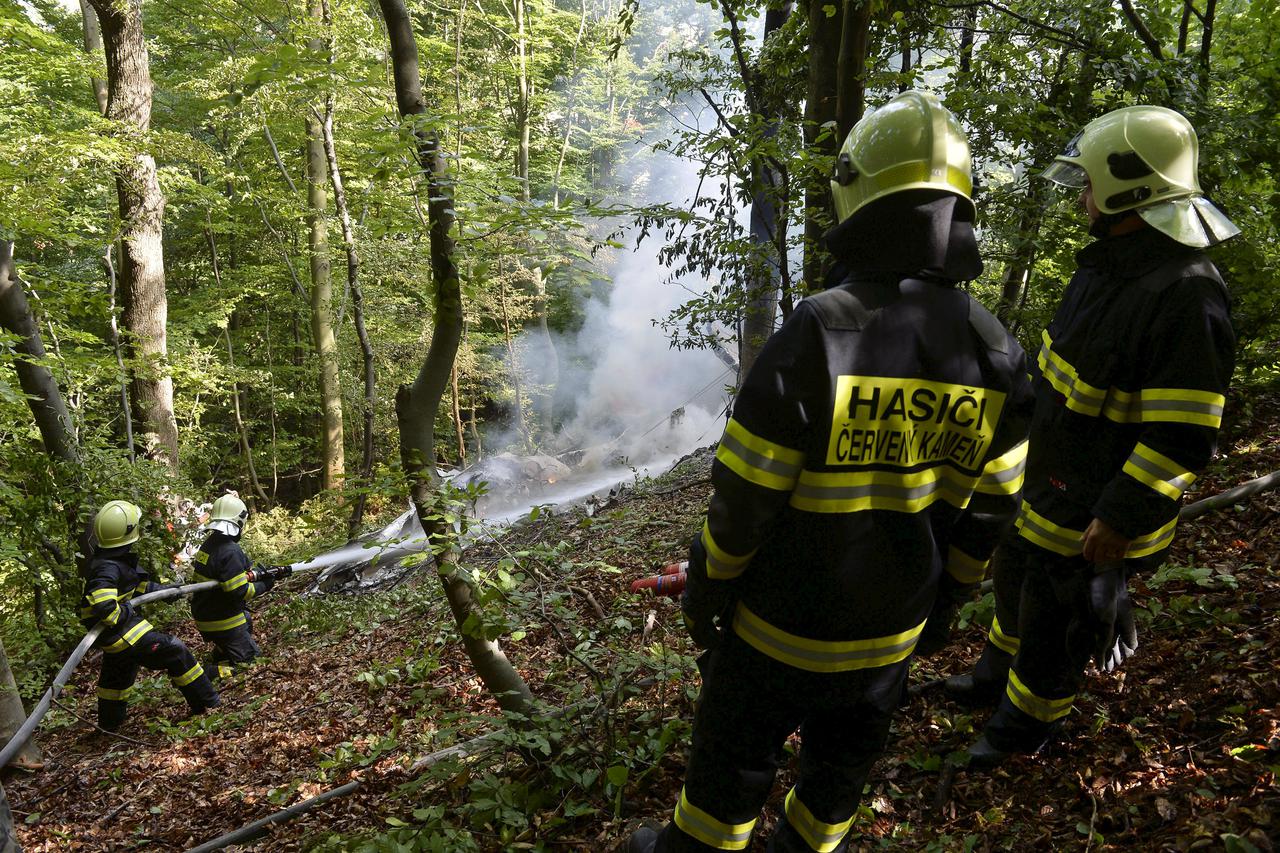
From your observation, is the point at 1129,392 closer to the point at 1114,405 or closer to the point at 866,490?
the point at 1114,405

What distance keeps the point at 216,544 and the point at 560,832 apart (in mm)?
5743

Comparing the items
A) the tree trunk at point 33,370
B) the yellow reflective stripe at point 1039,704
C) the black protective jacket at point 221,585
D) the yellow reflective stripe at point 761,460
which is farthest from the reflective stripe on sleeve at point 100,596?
the yellow reflective stripe at point 1039,704

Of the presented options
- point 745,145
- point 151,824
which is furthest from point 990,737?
point 151,824

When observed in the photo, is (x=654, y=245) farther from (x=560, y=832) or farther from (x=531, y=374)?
(x=560, y=832)

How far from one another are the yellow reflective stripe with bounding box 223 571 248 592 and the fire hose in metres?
0.09

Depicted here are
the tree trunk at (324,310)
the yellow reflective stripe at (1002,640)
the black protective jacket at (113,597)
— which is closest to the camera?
the yellow reflective stripe at (1002,640)

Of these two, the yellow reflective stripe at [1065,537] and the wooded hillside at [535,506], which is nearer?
the yellow reflective stripe at [1065,537]

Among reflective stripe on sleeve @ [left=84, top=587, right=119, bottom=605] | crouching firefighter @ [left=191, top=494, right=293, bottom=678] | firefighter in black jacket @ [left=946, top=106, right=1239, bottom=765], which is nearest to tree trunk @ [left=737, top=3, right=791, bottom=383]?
firefighter in black jacket @ [left=946, top=106, right=1239, bottom=765]

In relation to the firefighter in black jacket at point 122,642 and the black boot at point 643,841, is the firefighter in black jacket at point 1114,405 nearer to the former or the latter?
the black boot at point 643,841

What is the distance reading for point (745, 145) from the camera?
14.6ft

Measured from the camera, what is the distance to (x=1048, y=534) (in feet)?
8.80

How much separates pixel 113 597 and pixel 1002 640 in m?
6.86

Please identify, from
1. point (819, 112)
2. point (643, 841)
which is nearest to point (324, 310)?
point (819, 112)

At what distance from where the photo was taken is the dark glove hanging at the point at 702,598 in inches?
73.9
